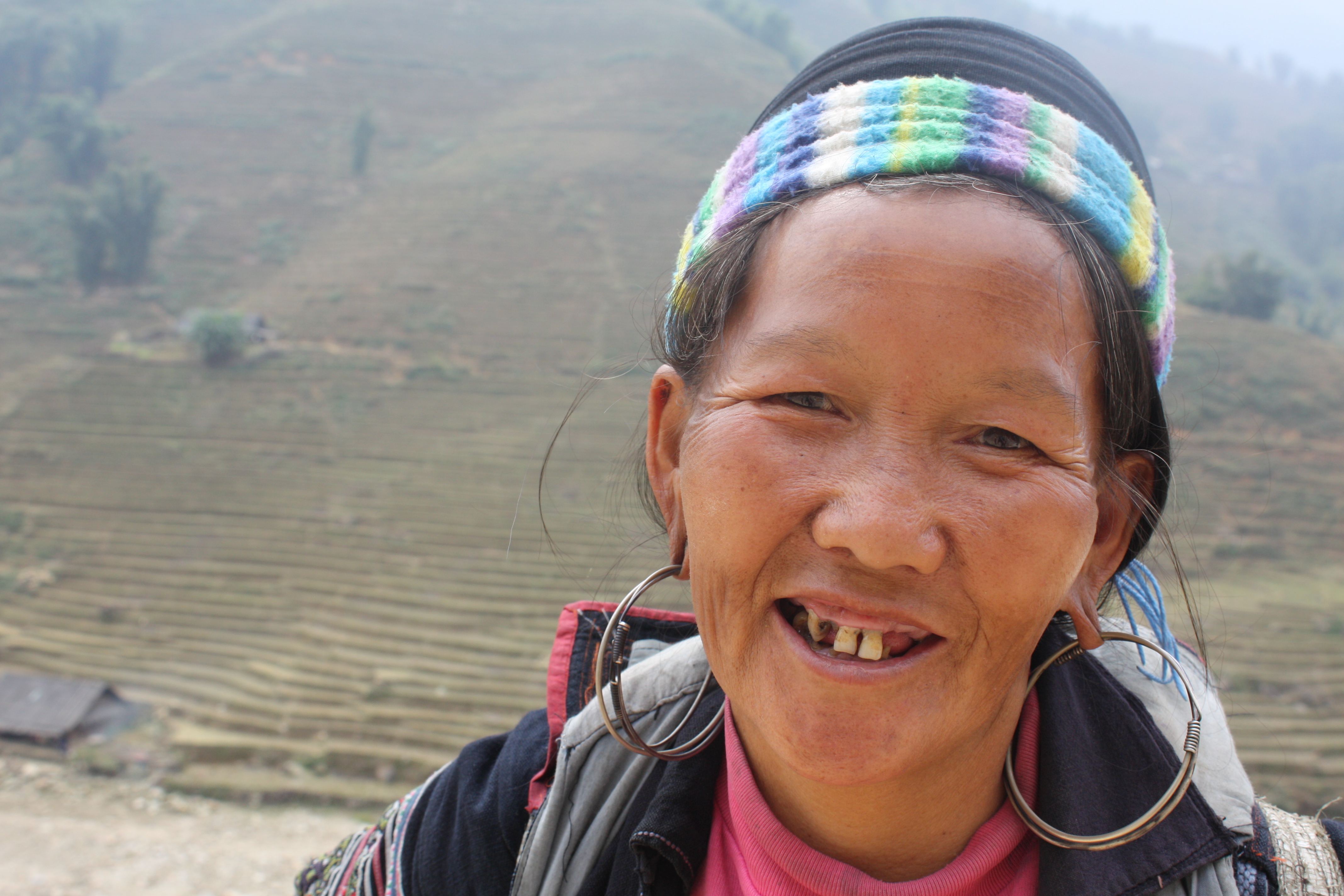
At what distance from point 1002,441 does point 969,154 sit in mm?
256

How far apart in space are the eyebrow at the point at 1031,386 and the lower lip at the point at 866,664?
0.74 ft

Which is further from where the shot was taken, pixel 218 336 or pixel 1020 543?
pixel 218 336

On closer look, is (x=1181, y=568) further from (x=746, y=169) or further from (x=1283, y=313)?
(x=1283, y=313)

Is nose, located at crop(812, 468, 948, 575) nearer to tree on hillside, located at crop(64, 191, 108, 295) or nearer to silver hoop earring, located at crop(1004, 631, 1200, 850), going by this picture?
silver hoop earring, located at crop(1004, 631, 1200, 850)

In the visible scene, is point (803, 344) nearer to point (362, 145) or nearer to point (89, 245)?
point (89, 245)

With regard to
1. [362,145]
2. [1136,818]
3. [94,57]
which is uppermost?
[1136,818]

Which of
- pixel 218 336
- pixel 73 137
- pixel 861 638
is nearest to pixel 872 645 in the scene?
pixel 861 638

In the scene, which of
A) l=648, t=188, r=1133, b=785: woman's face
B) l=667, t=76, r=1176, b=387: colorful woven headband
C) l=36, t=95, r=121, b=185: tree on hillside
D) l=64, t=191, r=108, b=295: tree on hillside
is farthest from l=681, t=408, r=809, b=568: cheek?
l=36, t=95, r=121, b=185: tree on hillside

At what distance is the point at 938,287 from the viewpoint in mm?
793

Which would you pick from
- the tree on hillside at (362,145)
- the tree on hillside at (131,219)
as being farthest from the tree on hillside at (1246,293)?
the tree on hillside at (131,219)

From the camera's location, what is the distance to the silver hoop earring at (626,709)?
1.05 meters

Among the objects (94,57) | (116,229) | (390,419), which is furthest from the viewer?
Answer: (94,57)

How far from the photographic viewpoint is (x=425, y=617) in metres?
13.5

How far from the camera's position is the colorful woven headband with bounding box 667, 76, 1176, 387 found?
82 cm
